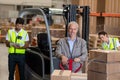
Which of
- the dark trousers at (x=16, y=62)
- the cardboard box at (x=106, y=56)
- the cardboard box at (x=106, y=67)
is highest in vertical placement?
the cardboard box at (x=106, y=56)

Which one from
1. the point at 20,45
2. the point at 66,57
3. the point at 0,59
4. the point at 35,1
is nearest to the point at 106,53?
the point at 66,57

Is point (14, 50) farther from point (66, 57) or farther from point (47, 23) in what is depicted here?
point (66, 57)

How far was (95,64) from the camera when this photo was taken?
263 cm

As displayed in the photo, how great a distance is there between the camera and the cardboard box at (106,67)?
2539 mm

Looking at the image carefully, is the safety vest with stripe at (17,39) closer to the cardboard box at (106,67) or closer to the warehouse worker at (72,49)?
the warehouse worker at (72,49)

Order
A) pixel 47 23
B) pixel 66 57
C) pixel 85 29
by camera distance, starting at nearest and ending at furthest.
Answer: pixel 66 57
pixel 47 23
pixel 85 29

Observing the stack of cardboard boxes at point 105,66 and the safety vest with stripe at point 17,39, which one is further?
the safety vest with stripe at point 17,39

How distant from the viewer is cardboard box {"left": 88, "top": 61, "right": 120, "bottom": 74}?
2.54 metres

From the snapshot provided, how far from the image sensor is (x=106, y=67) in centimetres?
254

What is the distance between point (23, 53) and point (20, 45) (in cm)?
17

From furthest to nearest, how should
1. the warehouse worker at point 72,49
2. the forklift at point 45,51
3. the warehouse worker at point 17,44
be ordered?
the warehouse worker at point 17,44
the forklift at point 45,51
the warehouse worker at point 72,49

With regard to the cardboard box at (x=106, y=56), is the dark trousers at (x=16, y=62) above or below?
below

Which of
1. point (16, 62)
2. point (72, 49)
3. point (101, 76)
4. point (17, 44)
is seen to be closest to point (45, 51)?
point (72, 49)

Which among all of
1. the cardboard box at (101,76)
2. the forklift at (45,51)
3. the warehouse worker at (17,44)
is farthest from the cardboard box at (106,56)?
the warehouse worker at (17,44)
